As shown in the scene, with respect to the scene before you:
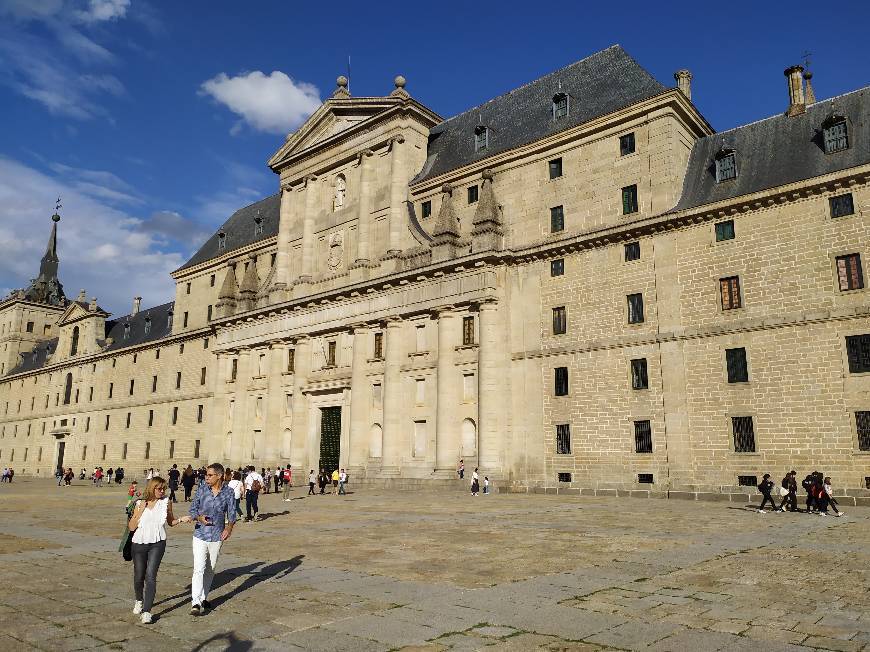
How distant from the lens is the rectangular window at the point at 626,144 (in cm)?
3506

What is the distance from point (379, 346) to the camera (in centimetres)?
4241

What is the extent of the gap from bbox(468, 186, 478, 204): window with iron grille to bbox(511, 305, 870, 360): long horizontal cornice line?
10.7 meters

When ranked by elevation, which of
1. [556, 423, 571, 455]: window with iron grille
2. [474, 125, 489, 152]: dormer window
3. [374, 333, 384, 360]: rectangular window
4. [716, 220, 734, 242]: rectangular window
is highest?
[474, 125, 489, 152]: dormer window

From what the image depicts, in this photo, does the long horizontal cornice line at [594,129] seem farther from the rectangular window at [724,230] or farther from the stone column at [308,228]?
the stone column at [308,228]

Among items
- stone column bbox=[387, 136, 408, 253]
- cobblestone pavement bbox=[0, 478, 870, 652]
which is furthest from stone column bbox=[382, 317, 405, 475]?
cobblestone pavement bbox=[0, 478, 870, 652]

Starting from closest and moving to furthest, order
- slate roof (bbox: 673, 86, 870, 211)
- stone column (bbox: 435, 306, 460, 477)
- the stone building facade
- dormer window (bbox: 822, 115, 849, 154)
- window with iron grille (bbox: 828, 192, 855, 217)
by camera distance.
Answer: window with iron grille (bbox: 828, 192, 855, 217), the stone building facade, slate roof (bbox: 673, 86, 870, 211), dormer window (bbox: 822, 115, 849, 154), stone column (bbox: 435, 306, 460, 477)

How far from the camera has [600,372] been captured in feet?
110

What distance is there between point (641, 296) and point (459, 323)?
1042cm

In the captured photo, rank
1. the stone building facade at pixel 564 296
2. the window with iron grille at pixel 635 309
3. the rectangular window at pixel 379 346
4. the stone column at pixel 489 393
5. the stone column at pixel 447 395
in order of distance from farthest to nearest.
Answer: the rectangular window at pixel 379 346, the stone column at pixel 447 395, the stone column at pixel 489 393, the window with iron grille at pixel 635 309, the stone building facade at pixel 564 296

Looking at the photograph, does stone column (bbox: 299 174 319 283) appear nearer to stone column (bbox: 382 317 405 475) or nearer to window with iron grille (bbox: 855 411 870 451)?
stone column (bbox: 382 317 405 475)

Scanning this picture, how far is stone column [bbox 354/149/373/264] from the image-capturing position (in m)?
44.2

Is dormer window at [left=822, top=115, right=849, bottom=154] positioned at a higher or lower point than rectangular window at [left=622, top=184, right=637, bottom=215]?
higher

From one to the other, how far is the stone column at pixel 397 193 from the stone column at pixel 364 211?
1989mm

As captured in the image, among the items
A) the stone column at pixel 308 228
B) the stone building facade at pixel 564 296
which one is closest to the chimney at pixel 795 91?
the stone building facade at pixel 564 296
